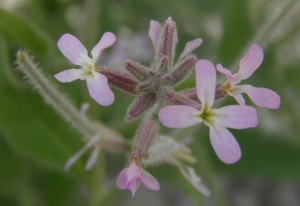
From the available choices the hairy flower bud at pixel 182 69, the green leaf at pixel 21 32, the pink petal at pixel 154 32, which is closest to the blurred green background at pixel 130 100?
the green leaf at pixel 21 32

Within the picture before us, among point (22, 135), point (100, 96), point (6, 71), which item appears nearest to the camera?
point (100, 96)

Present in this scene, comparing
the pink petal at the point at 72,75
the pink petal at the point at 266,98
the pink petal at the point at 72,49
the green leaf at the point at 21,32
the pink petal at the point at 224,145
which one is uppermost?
the pink petal at the point at 72,49

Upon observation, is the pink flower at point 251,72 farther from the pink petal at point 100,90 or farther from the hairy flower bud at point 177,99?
the pink petal at point 100,90

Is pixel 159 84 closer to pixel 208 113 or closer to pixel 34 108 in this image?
pixel 208 113

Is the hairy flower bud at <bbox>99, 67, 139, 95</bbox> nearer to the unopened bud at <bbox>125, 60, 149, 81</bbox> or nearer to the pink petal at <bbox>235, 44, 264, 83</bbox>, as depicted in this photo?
the unopened bud at <bbox>125, 60, 149, 81</bbox>

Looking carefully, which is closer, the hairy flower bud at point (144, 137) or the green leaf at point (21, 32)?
the hairy flower bud at point (144, 137)

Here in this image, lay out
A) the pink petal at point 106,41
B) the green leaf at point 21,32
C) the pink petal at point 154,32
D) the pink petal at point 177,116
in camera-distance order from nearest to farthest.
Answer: the pink petal at point 177,116
the pink petal at point 106,41
the pink petal at point 154,32
the green leaf at point 21,32

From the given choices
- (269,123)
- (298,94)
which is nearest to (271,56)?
(298,94)
